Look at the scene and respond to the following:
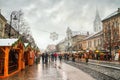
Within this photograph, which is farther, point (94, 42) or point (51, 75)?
point (94, 42)

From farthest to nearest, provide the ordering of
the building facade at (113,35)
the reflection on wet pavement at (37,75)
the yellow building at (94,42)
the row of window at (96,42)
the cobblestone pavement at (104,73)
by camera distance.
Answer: the row of window at (96,42), the yellow building at (94,42), the building facade at (113,35), the cobblestone pavement at (104,73), the reflection on wet pavement at (37,75)

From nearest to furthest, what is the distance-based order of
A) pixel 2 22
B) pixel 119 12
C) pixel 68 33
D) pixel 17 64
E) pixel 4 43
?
1. pixel 4 43
2. pixel 17 64
3. pixel 2 22
4. pixel 119 12
5. pixel 68 33

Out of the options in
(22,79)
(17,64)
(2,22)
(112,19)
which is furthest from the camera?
(112,19)

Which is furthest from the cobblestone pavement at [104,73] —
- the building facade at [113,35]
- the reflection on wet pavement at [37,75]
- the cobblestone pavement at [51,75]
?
the building facade at [113,35]

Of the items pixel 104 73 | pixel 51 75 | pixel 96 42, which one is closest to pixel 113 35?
pixel 96 42

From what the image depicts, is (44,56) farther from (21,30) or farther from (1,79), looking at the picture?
(1,79)

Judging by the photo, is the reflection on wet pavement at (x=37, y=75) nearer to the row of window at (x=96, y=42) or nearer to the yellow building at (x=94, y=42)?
the yellow building at (x=94, y=42)

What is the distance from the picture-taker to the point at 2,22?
61094 mm

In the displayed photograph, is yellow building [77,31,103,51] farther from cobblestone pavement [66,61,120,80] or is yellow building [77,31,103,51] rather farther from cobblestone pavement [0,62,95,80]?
cobblestone pavement [0,62,95,80]

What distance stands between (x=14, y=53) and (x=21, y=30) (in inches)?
752

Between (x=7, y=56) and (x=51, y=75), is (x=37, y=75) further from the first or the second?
(x=7, y=56)

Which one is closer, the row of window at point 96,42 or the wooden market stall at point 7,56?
the wooden market stall at point 7,56

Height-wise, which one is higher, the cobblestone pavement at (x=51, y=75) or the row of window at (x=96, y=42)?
the row of window at (x=96, y=42)

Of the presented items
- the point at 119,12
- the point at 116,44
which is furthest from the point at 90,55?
the point at 119,12
